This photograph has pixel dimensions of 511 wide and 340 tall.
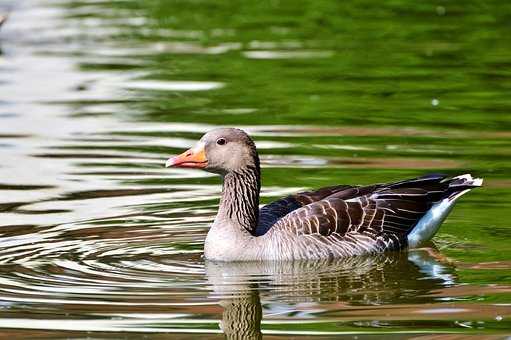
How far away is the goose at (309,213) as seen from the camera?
1262 centimetres

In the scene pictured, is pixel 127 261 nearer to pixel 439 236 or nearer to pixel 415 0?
pixel 439 236

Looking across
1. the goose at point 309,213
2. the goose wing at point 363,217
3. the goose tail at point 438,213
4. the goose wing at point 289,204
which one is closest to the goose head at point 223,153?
the goose at point 309,213

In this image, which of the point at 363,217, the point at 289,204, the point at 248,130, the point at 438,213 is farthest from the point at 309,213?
the point at 248,130

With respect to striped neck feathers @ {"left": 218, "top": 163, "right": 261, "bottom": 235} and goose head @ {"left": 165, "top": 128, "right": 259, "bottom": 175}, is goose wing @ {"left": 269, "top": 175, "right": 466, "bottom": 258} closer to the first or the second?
striped neck feathers @ {"left": 218, "top": 163, "right": 261, "bottom": 235}

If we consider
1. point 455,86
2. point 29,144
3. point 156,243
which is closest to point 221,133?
point 156,243

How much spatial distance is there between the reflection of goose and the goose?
4.6 inches

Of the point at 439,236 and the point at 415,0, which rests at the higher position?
the point at 415,0

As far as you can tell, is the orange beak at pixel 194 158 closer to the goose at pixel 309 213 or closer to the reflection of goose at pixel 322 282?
the goose at pixel 309 213

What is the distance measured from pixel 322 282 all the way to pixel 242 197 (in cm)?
144

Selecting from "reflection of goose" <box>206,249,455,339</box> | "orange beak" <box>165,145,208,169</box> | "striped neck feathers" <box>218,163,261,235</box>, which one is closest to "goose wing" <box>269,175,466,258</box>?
"reflection of goose" <box>206,249,455,339</box>

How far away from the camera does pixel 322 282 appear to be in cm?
1185

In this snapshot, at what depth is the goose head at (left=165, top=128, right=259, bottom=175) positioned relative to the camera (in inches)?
504

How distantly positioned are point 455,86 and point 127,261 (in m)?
9.87

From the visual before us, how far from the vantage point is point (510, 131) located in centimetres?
1783
